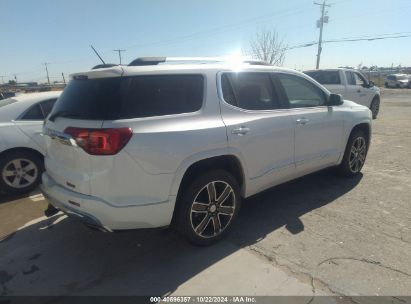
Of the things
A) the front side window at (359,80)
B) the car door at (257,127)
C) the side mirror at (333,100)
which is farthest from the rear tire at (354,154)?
the front side window at (359,80)

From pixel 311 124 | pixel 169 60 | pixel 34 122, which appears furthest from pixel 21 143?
pixel 311 124

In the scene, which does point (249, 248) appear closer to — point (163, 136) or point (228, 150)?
point (228, 150)

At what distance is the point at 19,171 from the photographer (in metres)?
5.13

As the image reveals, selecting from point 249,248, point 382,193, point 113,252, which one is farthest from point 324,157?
point 113,252

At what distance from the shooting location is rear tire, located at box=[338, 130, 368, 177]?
5156 mm

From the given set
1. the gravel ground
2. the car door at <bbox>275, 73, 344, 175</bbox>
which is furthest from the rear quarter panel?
the car door at <bbox>275, 73, 344, 175</bbox>

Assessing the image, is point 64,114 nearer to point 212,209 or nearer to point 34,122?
point 212,209

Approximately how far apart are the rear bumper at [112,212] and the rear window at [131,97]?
2.29ft

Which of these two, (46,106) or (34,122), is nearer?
(34,122)

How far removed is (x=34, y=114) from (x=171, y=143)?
133 inches

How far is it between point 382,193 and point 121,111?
3.86 metres

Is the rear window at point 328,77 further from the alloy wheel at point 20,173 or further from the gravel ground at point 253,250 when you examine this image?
the alloy wheel at point 20,173

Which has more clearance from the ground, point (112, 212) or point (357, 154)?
point (112, 212)

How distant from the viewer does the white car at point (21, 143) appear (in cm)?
497
